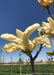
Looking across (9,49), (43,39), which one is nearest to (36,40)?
(43,39)

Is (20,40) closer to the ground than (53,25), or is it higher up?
closer to the ground

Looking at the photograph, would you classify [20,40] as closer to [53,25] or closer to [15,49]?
[15,49]

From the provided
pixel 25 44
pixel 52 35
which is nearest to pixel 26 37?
pixel 25 44

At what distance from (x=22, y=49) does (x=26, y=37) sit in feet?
0.22

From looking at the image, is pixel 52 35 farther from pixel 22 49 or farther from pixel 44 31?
pixel 22 49

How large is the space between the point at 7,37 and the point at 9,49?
0.24 ft

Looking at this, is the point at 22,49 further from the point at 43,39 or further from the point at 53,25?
the point at 53,25

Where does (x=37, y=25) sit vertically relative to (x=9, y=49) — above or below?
above

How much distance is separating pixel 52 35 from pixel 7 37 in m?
0.28

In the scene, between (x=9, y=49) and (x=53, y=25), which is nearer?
(x=9, y=49)

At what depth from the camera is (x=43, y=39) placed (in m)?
0.78

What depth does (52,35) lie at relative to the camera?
0.94 meters

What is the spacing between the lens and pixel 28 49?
82 cm

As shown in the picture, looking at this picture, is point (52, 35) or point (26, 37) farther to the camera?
point (52, 35)
